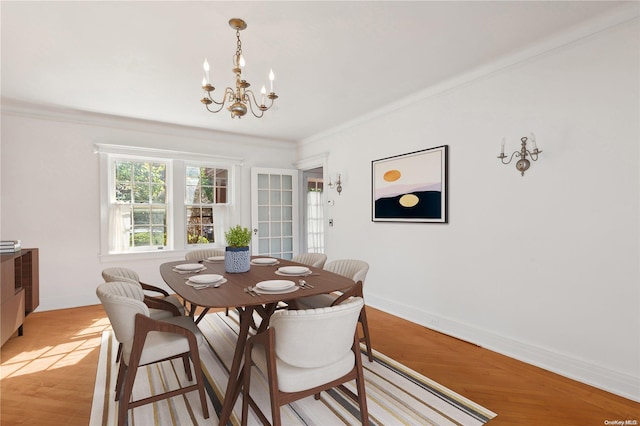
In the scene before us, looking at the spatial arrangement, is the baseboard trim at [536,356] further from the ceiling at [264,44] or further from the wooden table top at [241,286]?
the ceiling at [264,44]

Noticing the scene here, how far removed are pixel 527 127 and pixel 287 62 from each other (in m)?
2.22

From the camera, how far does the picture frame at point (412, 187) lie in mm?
3477

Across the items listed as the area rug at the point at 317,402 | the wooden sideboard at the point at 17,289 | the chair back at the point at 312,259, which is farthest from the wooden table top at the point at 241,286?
the wooden sideboard at the point at 17,289

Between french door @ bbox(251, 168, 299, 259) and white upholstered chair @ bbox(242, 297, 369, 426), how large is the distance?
163 inches

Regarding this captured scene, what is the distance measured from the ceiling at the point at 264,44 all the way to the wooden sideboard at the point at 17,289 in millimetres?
1857

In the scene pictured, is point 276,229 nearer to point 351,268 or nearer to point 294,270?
point 351,268

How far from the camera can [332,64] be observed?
2.96 meters

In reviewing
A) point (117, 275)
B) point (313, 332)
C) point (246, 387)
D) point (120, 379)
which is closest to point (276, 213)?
point (117, 275)

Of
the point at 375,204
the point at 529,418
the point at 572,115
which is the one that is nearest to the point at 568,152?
the point at 572,115

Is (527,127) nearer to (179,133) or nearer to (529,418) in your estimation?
(529,418)

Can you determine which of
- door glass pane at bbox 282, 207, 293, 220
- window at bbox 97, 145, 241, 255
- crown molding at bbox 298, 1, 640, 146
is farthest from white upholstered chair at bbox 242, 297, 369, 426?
door glass pane at bbox 282, 207, 293, 220

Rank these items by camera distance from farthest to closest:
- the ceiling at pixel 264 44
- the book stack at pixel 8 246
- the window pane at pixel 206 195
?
the window pane at pixel 206 195, the book stack at pixel 8 246, the ceiling at pixel 264 44

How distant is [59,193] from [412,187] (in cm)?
465

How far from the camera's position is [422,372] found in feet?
8.41
